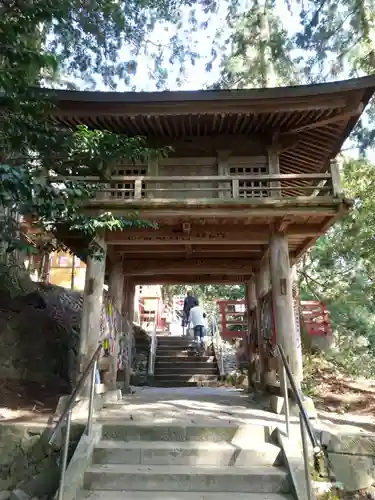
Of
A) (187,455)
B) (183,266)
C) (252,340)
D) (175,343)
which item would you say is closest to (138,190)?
(183,266)

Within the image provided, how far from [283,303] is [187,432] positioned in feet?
10.3

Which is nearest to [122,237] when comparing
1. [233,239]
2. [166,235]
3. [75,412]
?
[166,235]

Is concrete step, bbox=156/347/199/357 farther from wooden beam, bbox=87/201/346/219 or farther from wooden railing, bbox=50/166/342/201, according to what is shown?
wooden beam, bbox=87/201/346/219

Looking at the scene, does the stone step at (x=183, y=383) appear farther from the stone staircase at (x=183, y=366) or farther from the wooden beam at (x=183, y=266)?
the wooden beam at (x=183, y=266)

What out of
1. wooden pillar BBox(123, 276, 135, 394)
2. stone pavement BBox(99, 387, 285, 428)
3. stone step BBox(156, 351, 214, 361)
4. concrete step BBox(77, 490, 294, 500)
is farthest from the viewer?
stone step BBox(156, 351, 214, 361)

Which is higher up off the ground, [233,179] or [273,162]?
[273,162]

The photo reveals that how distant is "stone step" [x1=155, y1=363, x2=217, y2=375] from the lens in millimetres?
15055

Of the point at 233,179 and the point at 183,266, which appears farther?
the point at 183,266

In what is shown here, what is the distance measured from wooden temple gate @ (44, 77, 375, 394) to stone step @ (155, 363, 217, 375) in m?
4.61

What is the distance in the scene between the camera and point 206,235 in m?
9.12

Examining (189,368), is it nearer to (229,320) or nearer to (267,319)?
(229,320)

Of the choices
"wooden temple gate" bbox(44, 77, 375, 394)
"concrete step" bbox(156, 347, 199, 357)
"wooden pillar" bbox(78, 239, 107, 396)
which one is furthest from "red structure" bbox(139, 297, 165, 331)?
"wooden pillar" bbox(78, 239, 107, 396)

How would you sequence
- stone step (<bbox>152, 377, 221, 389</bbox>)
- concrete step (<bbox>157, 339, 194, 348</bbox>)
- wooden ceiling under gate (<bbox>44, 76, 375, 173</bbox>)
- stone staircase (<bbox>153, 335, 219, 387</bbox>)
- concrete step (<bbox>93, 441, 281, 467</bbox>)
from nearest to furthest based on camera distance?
concrete step (<bbox>93, 441, 281, 467</bbox>), wooden ceiling under gate (<bbox>44, 76, 375, 173</bbox>), stone step (<bbox>152, 377, 221, 389</bbox>), stone staircase (<bbox>153, 335, 219, 387</bbox>), concrete step (<bbox>157, 339, 194, 348</bbox>)

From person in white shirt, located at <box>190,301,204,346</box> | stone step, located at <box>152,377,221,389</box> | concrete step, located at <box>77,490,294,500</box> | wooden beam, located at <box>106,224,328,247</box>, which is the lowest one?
concrete step, located at <box>77,490,294,500</box>
